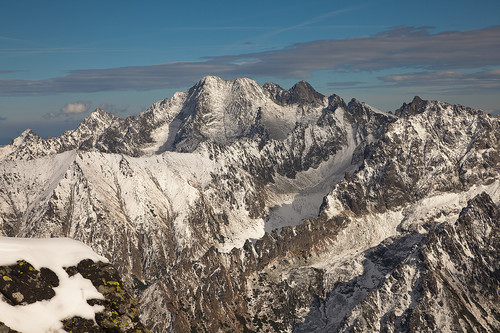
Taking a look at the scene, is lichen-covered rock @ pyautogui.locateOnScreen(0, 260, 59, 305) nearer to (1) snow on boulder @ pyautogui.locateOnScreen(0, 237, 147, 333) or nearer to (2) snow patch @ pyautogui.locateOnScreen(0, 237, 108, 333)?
(1) snow on boulder @ pyautogui.locateOnScreen(0, 237, 147, 333)

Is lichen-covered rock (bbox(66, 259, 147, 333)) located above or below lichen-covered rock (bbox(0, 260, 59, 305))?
below

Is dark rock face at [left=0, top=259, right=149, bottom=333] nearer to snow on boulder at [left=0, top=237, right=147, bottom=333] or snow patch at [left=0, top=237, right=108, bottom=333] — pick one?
snow on boulder at [left=0, top=237, right=147, bottom=333]

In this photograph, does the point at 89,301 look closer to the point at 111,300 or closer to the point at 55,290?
the point at 111,300

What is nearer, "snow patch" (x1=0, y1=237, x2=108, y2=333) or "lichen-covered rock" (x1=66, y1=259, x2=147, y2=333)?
"snow patch" (x1=0, y1=237, x2=108, y2=333)

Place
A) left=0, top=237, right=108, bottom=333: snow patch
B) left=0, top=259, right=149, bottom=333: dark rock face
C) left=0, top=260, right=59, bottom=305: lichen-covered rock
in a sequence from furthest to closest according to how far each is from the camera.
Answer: left=0, top=259, right=149, bottom=333: dark rock face, left=0, top=260, right=59, bottom=305: lichen-covered rock, left=0, top=237, right=108, bottom=333: snow patch

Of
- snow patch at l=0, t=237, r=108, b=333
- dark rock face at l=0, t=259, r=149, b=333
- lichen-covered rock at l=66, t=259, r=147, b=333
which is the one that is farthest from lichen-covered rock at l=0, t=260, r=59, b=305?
lichen-covered rock at l=66, t=259, r=147, b=333

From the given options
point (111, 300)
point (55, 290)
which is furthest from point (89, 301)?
point (55, 290)

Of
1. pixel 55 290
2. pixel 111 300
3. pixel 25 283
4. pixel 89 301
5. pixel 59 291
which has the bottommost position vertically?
pixel 111 300

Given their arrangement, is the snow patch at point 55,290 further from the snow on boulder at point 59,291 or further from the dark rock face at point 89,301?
the dark rock face at point 89,301

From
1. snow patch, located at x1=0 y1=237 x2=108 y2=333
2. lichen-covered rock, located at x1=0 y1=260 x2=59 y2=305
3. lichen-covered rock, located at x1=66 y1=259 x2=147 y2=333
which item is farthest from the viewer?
lichen-covered rock, located at x1=66 y1=259 x2=147 y2=333
